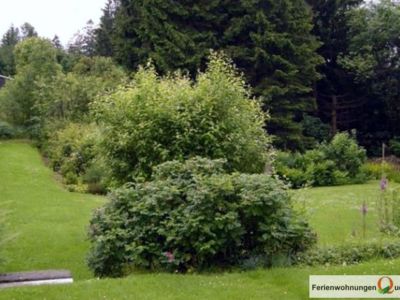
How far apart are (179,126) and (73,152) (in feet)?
34.9

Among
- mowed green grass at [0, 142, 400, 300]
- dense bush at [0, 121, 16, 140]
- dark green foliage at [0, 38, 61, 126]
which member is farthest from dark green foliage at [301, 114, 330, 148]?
dense bush at [0, 121, 16, 140]

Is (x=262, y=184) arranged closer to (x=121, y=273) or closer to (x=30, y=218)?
(x=121, y=273)

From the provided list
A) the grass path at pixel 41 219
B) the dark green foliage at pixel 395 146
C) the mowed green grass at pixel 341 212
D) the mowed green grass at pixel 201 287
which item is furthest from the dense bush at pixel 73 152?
the dark green foliage at pixel 395 146

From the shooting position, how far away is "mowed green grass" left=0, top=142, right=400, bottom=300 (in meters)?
5.37

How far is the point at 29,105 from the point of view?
85.0ft

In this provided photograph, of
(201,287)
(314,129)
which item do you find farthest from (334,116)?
(201,287)

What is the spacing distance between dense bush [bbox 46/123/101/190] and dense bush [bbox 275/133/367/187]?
6463 mm

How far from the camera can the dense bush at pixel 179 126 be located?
8789 mm

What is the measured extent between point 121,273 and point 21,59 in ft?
79.8

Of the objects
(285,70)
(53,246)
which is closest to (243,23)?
(285,70)

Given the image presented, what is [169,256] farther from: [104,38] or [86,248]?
[104,38]

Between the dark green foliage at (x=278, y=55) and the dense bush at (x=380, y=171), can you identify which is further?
the dark green foliage at (x=278, y=55)

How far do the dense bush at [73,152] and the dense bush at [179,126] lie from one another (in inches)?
299

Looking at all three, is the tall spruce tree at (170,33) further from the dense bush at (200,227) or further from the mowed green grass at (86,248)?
the dense bush at (200,227)
